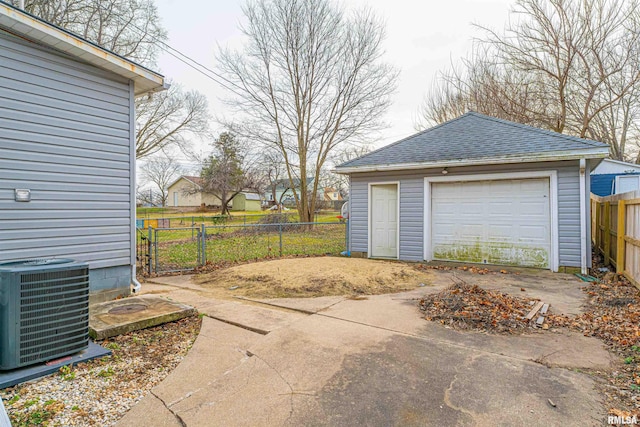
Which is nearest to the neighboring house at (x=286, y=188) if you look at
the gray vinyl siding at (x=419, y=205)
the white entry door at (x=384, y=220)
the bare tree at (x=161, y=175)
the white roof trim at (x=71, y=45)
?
the gray vinyl siding at (x=419, y=205)

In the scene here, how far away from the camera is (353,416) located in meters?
2.18

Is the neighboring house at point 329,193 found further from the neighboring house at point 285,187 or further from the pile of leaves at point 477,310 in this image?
the pile of leaves at point 477,310

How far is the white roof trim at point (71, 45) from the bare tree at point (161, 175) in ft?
142

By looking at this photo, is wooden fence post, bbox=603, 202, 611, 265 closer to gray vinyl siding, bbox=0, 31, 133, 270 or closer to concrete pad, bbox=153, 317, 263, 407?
concrete pad, bbox=153, 317, 263, 407

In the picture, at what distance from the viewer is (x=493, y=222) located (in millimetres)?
7688

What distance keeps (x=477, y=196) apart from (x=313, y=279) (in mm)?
4563

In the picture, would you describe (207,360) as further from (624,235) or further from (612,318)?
(624,235)

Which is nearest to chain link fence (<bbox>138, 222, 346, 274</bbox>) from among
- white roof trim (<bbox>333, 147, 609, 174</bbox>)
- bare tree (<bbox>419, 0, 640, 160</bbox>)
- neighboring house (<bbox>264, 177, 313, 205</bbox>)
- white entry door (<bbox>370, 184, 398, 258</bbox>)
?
white entry door (<bbox>370, 184, 398, 258</bbox>)

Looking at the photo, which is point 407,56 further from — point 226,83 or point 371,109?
point 226,83

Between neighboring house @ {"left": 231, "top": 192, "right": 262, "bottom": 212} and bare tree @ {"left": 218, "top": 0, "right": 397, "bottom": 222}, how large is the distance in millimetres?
27105

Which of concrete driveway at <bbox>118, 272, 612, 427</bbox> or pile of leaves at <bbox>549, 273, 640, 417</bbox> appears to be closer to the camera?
concrete driveway at <bbox>118, 272, 612, 427</bbox>

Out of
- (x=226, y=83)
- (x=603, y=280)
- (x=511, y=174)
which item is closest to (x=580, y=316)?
(x=603, y=280)

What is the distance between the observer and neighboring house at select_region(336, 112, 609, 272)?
689 cm

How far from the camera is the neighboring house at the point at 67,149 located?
3818 millimetres
